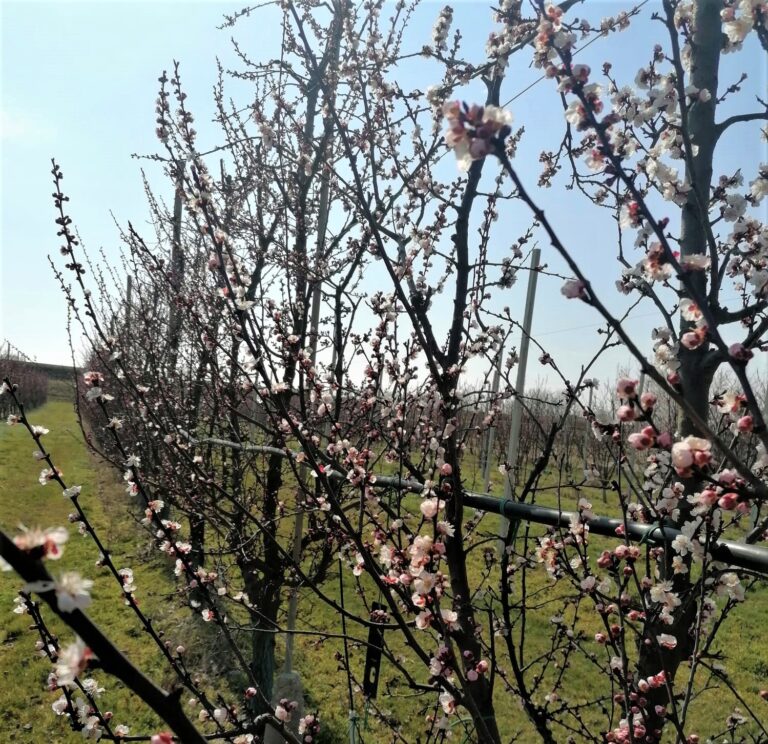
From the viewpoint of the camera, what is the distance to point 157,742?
731 millimetres

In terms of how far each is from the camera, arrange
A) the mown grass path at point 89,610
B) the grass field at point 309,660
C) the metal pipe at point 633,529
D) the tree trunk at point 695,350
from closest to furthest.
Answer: the metal pipe at point 633,529 → the tree trunk at point 695,350 → the grass field at point 309,660 → the mown grass path at point 89,610

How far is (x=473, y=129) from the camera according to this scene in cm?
84

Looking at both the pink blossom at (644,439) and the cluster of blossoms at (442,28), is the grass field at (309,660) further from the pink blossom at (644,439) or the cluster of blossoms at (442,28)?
the cluster of blossoms at (442,28)

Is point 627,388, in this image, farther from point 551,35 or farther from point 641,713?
point 641,713

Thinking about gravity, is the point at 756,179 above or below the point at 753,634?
above

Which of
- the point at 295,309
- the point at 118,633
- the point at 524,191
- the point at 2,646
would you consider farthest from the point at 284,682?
the point at 2,646

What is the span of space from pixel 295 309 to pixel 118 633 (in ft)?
15.6

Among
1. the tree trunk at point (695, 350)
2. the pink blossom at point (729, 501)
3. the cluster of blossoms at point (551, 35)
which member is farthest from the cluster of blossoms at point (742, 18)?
the pink blossom at point (729, 501)

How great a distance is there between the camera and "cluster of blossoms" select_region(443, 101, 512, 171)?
81 cm

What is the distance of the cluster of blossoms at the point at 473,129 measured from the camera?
2.66 ft

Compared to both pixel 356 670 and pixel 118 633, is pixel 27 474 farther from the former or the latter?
pixel 356 670

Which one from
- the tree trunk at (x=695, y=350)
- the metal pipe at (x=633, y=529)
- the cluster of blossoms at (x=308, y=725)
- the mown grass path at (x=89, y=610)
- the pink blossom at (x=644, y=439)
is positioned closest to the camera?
the pink blossom at (x=644, y=439)

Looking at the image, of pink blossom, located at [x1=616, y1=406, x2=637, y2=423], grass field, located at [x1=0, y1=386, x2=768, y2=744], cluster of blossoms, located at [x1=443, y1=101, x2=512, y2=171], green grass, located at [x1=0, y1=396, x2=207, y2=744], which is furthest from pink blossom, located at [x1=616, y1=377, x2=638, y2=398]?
grass field, located at [x1=0, y1=386, x2=768, y2=744]

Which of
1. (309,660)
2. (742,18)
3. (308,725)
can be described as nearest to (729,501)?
(742,18)
